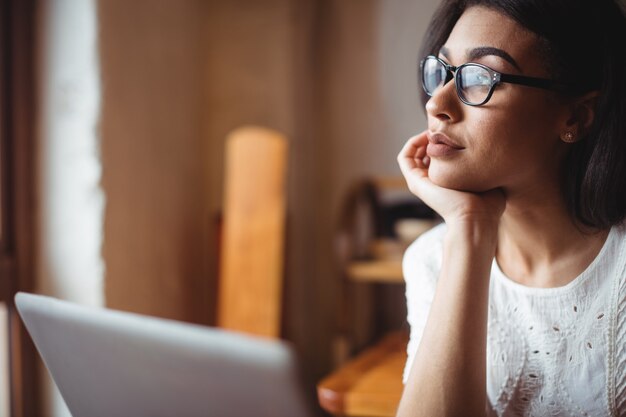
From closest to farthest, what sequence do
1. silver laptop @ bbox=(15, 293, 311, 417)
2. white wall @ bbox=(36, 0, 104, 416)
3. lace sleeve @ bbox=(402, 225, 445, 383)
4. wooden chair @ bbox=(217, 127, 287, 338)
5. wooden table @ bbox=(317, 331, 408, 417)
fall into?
silver laptop @ bbox=(15, 293, 311, 417)
lace sleeve @ bbox=(402, 225, 445, 383)
wooden table @ bbox=(317, 331, 408, 417)
white wall @ bbox=(36, 0, 104, 416)
wooden chair @ bbox=(217, 127, 287, 338)

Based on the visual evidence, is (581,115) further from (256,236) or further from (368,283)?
(368,283)

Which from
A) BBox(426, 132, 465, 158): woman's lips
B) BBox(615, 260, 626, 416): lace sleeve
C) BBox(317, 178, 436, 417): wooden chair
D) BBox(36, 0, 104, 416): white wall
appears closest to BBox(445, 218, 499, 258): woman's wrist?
BBox(426, 132, 465, 158): woman's lips

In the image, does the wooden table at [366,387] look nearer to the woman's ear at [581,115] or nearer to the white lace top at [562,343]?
the white lace top at [562,343]

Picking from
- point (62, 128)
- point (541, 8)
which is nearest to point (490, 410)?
point (541, 8)

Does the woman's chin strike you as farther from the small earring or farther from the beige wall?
the beige wall

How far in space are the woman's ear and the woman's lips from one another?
0.20 m

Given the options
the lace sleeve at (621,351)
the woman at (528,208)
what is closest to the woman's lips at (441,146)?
the woman at (528,208)

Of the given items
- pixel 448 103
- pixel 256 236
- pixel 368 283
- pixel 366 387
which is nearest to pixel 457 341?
pixel 448 103

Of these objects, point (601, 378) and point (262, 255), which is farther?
point (262, 255)

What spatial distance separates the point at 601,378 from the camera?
1010 millimetres

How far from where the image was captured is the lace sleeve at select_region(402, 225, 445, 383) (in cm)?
114

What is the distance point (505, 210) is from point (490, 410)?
361mm

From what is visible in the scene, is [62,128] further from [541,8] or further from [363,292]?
[541,8]

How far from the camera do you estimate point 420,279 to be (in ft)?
3.85
